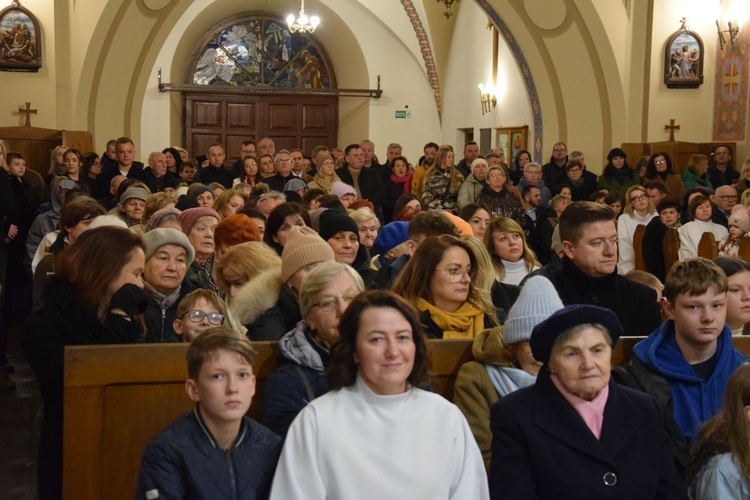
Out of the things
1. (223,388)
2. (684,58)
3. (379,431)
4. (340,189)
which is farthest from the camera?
(684,58)

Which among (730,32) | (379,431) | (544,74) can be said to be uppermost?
(730,32)

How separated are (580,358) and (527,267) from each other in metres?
3.04

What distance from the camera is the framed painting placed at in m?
13.3

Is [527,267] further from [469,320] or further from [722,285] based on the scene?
[722,285]

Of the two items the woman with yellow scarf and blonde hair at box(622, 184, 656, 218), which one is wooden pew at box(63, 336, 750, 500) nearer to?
the woman with yellow scarf

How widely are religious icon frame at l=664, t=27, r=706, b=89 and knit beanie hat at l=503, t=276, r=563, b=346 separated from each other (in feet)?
37.8

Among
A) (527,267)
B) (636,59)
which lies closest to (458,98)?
(636,59)

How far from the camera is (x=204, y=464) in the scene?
3.07m

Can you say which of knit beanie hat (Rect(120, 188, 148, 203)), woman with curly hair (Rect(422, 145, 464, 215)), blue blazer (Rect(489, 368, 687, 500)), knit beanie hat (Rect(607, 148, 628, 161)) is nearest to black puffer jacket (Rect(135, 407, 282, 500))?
blue blazer (Rect(489, 368, 687, 500))

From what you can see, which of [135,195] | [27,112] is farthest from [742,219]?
[27,112]

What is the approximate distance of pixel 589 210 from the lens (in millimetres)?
4742

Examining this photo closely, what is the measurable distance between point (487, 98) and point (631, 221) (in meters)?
9.46

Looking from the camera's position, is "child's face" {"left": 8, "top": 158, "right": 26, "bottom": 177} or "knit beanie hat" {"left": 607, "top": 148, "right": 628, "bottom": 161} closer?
"child's face" {"left": 8, "top": 158, "right": 26, "bottom": 177}

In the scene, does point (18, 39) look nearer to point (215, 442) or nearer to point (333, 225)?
point (333, 225)
